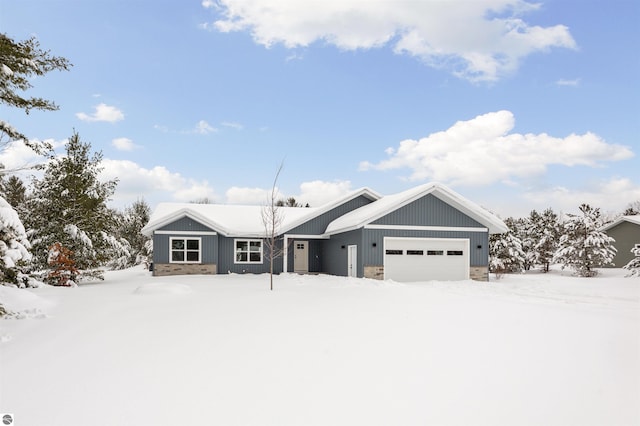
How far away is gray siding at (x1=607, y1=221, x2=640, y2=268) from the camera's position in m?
31.7

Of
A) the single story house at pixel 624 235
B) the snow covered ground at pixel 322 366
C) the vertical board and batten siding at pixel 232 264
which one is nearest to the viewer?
the snow covered ground at pixel 322 366

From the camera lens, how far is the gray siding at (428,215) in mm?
20375

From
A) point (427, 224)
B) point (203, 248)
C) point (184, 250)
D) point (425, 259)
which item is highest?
point (427, 224)

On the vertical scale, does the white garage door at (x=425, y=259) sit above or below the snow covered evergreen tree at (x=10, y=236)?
below

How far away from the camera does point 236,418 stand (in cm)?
479

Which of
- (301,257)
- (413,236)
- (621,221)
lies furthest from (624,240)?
(301,257)

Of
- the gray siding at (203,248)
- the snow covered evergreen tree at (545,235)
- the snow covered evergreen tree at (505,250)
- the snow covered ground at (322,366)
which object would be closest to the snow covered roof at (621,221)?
the snow covered evergreen tree at (545,235)

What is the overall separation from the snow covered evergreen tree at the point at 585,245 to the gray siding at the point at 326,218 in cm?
1431

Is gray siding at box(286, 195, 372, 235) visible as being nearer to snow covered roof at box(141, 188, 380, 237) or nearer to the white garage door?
snow covered roof at box(141, 188, 380, 237)

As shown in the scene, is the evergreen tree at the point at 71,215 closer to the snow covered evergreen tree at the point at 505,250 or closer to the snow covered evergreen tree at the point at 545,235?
the snow covered evergreen tree at the point at 505,250

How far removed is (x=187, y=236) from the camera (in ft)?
79.4

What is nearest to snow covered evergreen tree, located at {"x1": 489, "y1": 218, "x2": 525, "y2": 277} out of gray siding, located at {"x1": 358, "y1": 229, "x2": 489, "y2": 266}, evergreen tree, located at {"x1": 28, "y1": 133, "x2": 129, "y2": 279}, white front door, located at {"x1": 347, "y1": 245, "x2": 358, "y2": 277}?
gray siding, located at {"x1": 358, "y1": 229, "x2": 489, "y2": 266}

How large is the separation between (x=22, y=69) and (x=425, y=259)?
16.9 m

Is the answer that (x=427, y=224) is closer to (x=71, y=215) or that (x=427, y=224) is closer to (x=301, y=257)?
(x=301, y=257)
